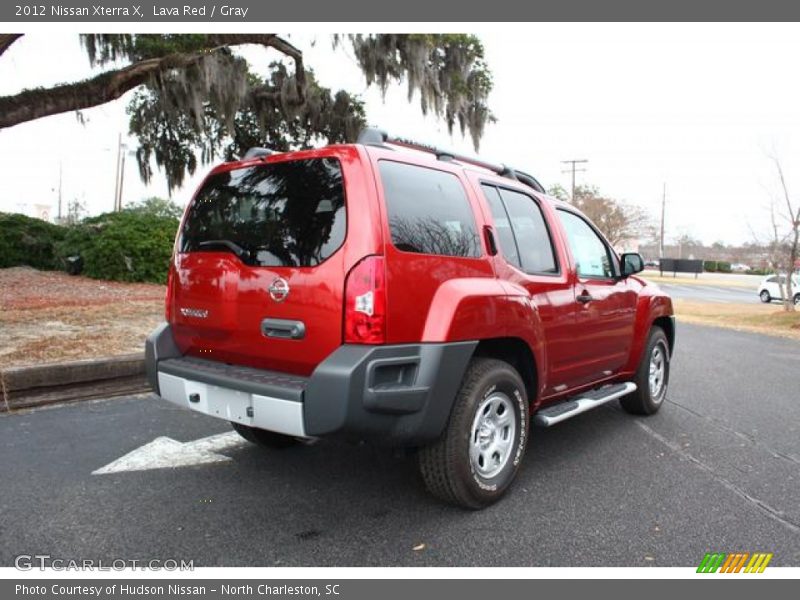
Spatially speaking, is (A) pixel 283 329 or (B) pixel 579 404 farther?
(B) pixel 579 404

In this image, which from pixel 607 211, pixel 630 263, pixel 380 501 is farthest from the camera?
pixel 607 211

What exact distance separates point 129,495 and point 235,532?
81cm

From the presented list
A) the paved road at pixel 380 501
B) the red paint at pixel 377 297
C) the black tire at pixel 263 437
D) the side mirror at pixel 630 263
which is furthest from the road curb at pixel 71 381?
the side mirror at pixel 630 263

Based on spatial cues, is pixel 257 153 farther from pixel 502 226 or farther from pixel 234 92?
pixel 234 92

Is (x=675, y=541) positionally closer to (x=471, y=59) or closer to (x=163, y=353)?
(x=163, y=353)

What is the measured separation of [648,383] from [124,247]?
1093 cm

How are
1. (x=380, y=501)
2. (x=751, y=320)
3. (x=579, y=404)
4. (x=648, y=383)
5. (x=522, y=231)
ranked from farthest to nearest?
(x=751, y=320) < (x=648, y=383) < (x=579, y=404) < (x=522, y=231) < (x=380, y=501)

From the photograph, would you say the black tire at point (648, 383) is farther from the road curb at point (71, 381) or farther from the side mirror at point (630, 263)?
the road curb at point (71, 381)

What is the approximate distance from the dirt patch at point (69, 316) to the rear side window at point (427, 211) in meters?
4.22

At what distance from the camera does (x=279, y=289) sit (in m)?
2.91

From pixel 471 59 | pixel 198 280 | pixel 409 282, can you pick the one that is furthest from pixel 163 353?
pixel 471 59

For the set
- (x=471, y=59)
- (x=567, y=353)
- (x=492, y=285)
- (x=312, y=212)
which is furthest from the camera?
(x=471, y=59)

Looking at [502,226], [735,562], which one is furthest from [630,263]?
[735,562]

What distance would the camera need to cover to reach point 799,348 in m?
10.8
